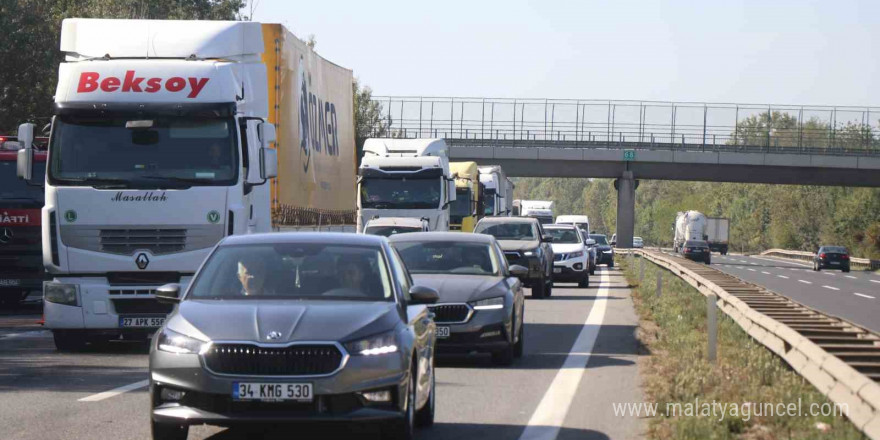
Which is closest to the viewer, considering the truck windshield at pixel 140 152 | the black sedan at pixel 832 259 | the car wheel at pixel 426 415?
the car wheel at pixel 426 415

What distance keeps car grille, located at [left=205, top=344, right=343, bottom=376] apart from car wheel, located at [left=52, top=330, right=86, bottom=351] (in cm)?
808

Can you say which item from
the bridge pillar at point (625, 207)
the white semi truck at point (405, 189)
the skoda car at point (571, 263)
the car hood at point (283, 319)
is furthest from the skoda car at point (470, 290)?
the bridge pillar at point (625, 207)

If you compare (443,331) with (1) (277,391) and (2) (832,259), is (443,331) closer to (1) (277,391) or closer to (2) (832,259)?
(1) (277,391)

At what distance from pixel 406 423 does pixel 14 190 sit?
15.6m

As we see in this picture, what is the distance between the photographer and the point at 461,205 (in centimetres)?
4022

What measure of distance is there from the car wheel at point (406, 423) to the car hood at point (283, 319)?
45 cm

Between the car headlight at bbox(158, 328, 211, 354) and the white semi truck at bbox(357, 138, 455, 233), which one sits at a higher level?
the white semi truck at bbox(357, 138, 455, 233)

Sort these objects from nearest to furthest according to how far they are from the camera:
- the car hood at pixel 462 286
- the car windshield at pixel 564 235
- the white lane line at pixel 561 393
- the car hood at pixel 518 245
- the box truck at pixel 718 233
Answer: the white lane line at pixel 561 393 → the car hood at pixel 462 286 → the car hood at pixel 518 245 → the car windshield at pixel 564 235 → the box truck at pixel 718 233

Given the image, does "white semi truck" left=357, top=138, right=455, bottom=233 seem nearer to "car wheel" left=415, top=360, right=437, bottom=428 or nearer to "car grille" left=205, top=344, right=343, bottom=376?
"car wheel" left=415, top=360, right=437, bottom=428

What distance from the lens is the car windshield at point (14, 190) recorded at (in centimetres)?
2241

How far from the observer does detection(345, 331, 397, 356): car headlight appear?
27.7 feet

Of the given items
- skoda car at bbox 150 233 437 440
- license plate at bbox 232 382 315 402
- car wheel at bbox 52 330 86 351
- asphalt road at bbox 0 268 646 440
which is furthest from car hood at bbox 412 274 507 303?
license plate at bbox 232 382 315 402

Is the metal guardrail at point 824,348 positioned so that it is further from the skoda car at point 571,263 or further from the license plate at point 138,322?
the skoda car at point 571,263

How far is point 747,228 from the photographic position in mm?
169875
